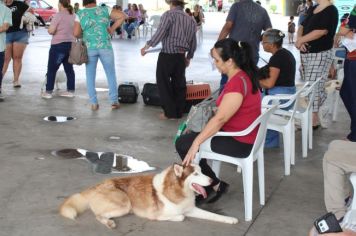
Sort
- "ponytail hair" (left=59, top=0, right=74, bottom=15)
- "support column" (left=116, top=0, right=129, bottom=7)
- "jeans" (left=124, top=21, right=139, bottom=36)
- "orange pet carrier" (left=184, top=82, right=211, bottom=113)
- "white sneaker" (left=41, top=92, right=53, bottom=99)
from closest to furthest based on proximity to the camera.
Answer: "orange pet carrier" (left=184, top=82, right=211, bottom=113) < "ponytail hair" (left=59, top=0, right=74, bottom=15) < "white sneaker" (left=41, top=92, right=53, bottom=99) < "jeans" (left=124, top=21, right=139, bottom=36) < "support column" (left=116, top=0, right=129, bottom=7)

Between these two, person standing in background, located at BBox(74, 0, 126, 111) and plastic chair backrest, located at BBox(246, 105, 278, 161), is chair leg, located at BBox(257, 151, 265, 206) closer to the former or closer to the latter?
plastic chair backrest, located at BBox(246, 105, 278, 161)

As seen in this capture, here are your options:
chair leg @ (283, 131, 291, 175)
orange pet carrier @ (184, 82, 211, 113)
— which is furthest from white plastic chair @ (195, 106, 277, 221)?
orange pet carrier @ (184, 82, 211, 113)

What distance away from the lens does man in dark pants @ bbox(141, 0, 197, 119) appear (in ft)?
20.3

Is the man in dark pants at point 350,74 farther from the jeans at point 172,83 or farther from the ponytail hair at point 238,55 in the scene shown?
the jeans at point 172,83

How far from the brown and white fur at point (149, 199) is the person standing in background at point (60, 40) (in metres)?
4.24

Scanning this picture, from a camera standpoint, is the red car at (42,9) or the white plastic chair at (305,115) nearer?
the white plastic chair at (305,115)

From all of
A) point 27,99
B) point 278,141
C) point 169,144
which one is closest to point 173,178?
point 169,144

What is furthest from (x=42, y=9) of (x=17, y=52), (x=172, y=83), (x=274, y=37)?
(x=274, y=37)

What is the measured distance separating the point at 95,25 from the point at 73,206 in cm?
355

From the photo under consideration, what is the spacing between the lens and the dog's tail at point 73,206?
3398mm

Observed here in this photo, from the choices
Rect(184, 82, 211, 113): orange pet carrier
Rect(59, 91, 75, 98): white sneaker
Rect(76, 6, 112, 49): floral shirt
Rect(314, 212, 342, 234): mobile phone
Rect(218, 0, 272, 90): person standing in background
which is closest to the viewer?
Rect(314, 212, 342, 234): mobile phone

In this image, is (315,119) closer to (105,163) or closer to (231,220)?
(105,163)

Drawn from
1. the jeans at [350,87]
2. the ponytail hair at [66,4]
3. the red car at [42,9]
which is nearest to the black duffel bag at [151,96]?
the ponytail hair at [66,4]

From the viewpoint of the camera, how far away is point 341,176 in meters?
3.11
